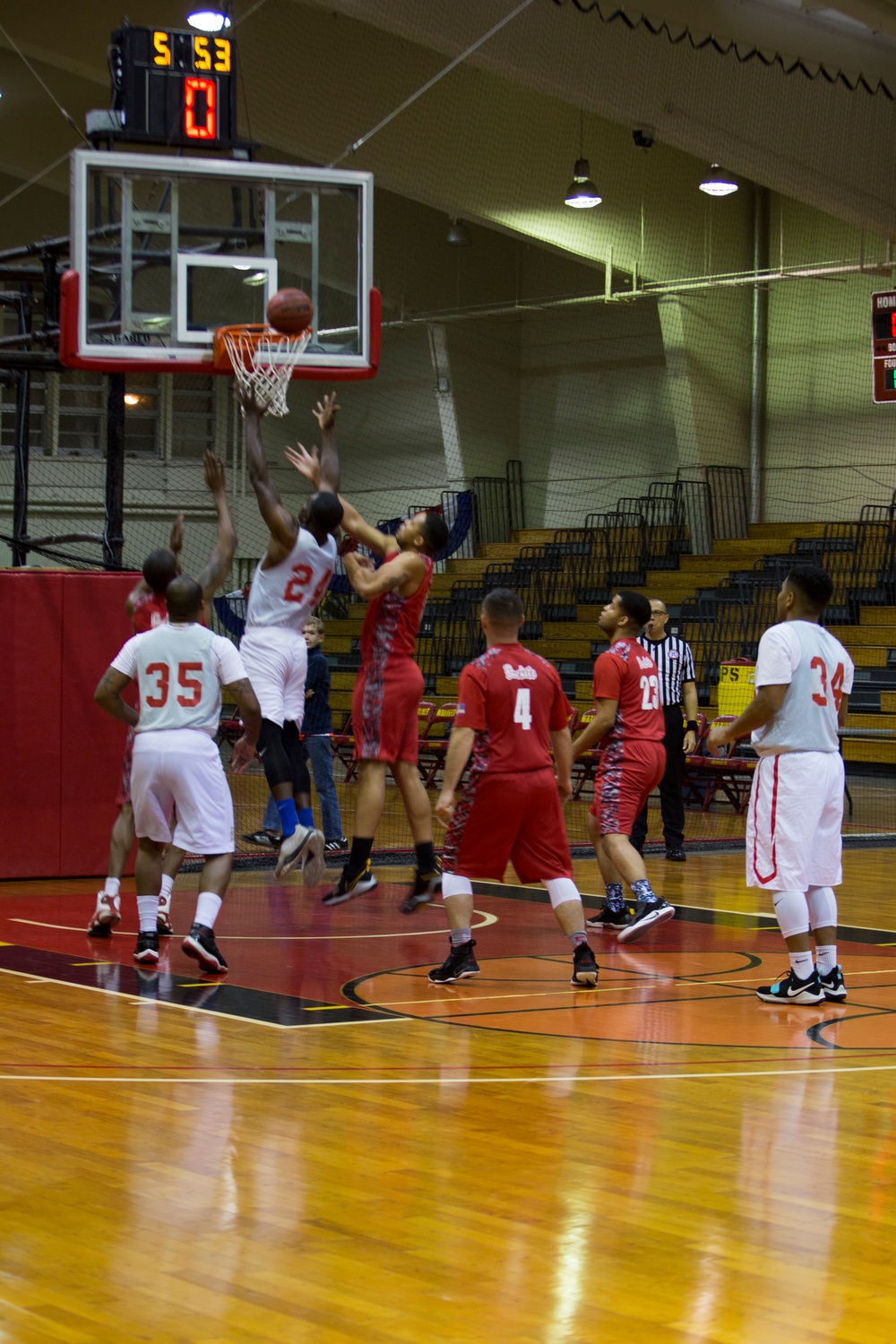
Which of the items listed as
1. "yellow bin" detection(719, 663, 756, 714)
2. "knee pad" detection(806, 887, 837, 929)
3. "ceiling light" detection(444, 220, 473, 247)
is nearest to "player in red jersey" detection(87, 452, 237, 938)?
"knee pad" detection(806, 887, 837, 929)

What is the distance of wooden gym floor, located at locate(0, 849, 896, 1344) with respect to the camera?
11.0ft

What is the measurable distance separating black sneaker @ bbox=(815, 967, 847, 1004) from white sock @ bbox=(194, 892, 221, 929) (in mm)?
2529

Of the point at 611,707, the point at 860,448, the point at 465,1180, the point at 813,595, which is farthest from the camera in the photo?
the point at 860,448

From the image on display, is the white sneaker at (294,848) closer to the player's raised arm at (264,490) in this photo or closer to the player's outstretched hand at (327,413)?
the player's raised arm at (264,490)

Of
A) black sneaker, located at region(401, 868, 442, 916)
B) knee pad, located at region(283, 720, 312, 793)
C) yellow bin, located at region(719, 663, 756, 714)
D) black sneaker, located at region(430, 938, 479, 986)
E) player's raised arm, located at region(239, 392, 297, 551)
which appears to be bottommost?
black sneaker, located at region(430, 938, 479, 986)

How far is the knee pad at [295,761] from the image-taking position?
8.33 m

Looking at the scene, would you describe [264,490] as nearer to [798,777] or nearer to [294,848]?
[294,848]

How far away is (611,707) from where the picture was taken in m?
8.59

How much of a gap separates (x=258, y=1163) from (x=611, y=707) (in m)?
4.57

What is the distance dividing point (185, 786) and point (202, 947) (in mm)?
684

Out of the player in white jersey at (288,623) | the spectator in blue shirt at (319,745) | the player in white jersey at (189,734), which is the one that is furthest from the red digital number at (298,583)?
the spectator in blue shirt at (319,745)

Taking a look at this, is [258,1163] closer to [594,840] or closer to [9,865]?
[594,840]

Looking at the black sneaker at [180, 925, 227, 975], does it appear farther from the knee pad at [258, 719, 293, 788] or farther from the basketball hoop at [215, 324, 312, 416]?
the basketball hoop at [215, 324, 312, 416]


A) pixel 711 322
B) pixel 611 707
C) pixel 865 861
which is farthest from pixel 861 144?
pixel 611 707
